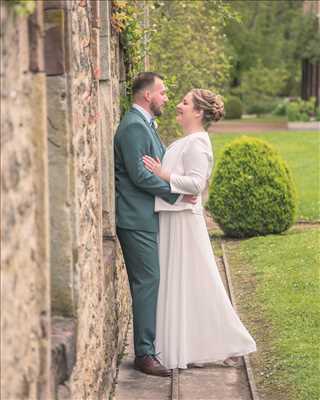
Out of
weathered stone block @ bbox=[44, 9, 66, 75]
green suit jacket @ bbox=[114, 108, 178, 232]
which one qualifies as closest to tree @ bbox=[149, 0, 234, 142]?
green suit jacket @ bbox=[114, 108, 178, 232]

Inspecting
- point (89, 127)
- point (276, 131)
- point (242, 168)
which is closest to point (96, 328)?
point (89, 127)

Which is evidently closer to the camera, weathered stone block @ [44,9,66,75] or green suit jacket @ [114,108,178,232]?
weathered stone block @ [44,9,66,75]

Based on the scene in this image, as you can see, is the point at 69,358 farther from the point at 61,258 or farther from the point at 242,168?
the point at 242,168

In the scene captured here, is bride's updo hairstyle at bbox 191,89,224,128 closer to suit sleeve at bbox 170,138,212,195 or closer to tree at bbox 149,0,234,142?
suit sleeve at bbox 170,138,212,195

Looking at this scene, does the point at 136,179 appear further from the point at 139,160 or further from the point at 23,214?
the point at 23,214

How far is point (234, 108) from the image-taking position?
5375cm

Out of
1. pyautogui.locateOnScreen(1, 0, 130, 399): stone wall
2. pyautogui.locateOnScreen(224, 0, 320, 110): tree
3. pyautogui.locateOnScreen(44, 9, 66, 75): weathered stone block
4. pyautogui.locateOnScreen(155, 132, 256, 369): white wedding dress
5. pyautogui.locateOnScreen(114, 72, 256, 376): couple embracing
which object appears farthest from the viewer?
pyautogui.locateOnScreen(224, 0, 320, 110): tree

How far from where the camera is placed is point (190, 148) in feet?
26.5

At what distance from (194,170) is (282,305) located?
2989 millimetres

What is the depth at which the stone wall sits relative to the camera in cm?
394

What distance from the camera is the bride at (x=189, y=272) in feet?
26.7

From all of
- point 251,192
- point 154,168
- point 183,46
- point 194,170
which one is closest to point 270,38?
point 183,46

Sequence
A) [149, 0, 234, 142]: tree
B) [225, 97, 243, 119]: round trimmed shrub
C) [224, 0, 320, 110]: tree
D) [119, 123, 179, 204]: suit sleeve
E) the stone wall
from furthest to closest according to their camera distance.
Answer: [225, 97, 243, 119]: round trimmed shrub, [224, 0, 320, 110]: tree, [149, 0, 234, 142]: tree, [119, 123, 179, 204]: suit sleeve, the stone wall

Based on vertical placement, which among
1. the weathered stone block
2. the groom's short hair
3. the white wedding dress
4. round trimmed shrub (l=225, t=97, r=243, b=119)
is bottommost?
round trimmed shrub (l=225, t=97, r=243, b=119)
